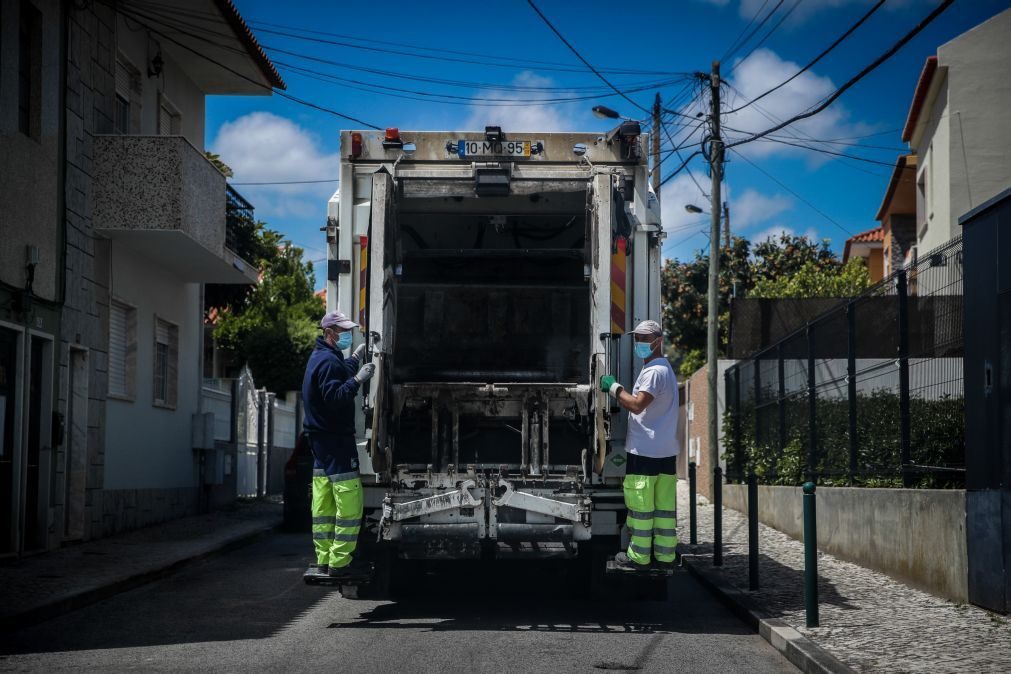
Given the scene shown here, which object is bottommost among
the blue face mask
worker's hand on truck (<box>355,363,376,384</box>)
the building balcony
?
worker's hand on truck (<box>355,363,376,384</box>)

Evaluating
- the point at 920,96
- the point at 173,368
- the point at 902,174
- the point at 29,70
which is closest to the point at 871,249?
the point at 902,174

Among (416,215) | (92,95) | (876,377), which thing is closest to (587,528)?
(416,215)

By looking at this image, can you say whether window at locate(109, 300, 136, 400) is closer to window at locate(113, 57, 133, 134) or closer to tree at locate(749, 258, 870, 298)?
window at locate(113, 57, 133, 134)

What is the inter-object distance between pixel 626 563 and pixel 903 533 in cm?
288

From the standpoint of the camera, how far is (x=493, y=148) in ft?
29.4

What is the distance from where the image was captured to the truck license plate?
29.3 ft

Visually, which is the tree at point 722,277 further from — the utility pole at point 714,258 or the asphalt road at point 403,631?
the asphalt road at point 403,631

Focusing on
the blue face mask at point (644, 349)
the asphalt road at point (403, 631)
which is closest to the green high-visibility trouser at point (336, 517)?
the asphalt road at point (403, 631)

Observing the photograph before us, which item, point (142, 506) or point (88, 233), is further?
point (142, 506)

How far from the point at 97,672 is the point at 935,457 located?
662 centimetres

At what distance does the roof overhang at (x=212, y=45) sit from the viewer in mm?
16250

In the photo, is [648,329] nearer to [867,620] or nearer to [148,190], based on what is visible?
[867,620]

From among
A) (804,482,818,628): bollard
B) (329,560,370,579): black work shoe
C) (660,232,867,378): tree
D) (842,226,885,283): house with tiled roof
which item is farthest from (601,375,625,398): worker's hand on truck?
(842,226,885,283): house with tiled roof

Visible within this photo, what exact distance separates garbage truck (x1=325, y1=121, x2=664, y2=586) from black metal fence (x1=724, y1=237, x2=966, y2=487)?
2.38 meters
